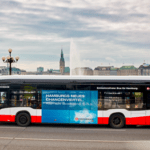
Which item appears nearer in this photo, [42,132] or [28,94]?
[42,132]

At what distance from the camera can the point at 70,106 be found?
1068 cm

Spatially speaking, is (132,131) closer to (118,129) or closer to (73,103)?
(118,129)

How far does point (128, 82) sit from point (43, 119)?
4.50m

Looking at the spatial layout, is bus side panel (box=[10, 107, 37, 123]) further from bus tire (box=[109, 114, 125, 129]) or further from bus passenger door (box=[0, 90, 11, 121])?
bus tire (box=[109, 114, 125, 129])

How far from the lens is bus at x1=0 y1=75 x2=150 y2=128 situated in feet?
34.5

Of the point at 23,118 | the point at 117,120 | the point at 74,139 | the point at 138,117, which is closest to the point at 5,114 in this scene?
the point at 23,118

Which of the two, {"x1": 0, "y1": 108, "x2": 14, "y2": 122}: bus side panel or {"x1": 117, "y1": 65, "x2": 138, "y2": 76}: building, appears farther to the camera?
{"x1": 117, "y1": 65, "x2": 138, "y2": 76}: building

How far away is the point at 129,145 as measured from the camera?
7652 millimetres

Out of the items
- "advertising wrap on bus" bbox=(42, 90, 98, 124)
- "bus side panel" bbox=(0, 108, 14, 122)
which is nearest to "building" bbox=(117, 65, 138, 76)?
"advertising wrap on bus" bbox=(42, 90, 98, 124)

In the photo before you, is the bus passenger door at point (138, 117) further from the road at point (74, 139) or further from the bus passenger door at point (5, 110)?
the bus passenger door at point (5, 110)

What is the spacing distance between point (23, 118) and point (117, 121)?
4.64 meters

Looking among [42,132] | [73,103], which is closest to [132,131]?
[73,103]

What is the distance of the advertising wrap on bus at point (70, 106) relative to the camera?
10586 mm

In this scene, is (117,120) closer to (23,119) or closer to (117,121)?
(117,121)
